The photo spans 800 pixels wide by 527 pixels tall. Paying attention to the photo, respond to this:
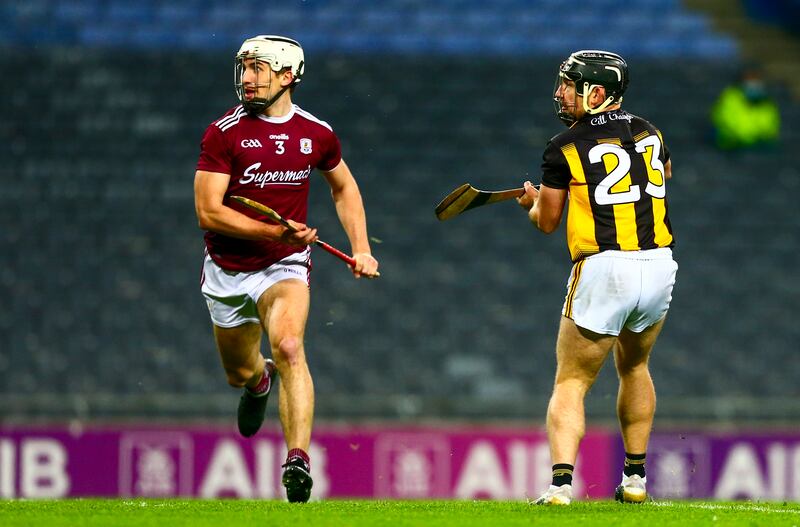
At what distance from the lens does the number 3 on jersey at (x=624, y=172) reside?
20.0 feet

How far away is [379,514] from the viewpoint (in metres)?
5.85

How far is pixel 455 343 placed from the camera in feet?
45.6

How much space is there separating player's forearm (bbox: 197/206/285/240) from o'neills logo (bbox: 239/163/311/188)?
0.22 meters

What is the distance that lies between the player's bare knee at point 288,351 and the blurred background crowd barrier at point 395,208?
17.8 ft

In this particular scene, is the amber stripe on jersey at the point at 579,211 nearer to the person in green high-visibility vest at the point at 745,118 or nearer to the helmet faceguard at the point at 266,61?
the helmet faceguard at the point at 266,61

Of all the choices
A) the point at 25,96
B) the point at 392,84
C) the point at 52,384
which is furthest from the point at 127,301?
the point at 392,84

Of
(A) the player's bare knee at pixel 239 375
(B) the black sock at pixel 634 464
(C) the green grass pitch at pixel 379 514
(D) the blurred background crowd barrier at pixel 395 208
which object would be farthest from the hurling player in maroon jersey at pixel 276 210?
(D) the blurred background crowd barrier at pixel 395 208

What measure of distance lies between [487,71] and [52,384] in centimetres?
576

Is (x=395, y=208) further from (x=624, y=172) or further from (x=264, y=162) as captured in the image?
(x=624, y=172)

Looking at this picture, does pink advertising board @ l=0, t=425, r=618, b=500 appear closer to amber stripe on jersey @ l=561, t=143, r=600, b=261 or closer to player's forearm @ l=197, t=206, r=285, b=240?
player's forearm @ l=197, t=206, r=285, b=240

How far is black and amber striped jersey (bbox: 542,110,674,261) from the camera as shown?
20.0 feet

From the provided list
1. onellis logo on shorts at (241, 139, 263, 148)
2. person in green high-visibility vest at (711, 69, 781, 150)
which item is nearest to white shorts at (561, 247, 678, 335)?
onellis logo on shorts at (241, 139, 263, 148)

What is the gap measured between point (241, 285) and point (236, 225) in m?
0.50

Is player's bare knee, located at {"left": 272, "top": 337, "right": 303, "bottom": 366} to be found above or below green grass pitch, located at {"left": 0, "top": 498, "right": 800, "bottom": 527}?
above
